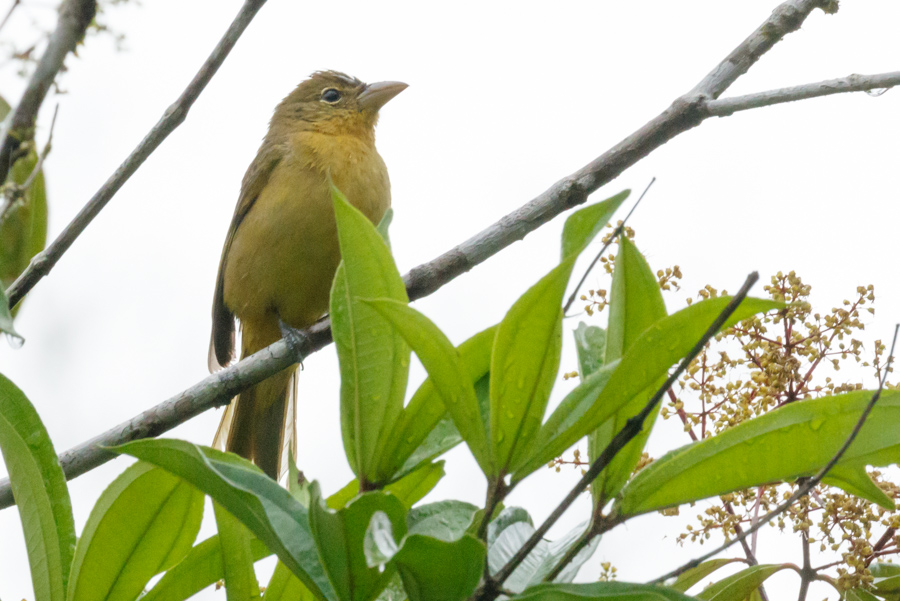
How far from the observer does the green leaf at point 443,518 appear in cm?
138

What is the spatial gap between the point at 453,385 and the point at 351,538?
247 mm

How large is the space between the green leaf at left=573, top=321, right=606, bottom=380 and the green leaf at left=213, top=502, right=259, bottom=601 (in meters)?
0.60

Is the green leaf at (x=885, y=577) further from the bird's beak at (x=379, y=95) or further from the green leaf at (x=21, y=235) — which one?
the bird's beak at (x=379, y=95)

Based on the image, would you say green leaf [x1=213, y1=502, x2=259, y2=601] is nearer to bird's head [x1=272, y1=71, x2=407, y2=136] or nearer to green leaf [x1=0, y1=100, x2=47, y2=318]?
green leaf [x1=0, y1=100, x2=47, y2=318]

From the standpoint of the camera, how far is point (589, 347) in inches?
58.5

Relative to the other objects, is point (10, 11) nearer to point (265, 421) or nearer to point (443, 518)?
point (443, 518)

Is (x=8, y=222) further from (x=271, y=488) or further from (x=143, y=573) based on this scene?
(x=271, y=488)

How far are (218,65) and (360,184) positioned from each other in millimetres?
2092

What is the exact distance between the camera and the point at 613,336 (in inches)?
54.1

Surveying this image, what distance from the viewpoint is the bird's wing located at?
470 cm

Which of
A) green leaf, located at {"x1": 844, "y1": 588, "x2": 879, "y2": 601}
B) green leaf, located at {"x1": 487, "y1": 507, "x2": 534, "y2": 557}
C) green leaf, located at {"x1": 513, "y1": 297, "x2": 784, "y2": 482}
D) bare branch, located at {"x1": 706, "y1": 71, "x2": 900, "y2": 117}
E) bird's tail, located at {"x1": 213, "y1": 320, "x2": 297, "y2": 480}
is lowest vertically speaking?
green leaf, located at {"x1": 844, "y1": 588, "x2": 879, "y2": 601}

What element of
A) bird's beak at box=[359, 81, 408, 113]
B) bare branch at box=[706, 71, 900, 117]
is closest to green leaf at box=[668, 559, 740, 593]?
bare branch at box=[706, 71, 900, 117]

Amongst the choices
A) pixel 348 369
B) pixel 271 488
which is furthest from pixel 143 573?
pixel 348 369

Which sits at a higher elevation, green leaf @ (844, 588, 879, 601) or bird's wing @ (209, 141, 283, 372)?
bird's wing @ (209, 141, 283, 372)
